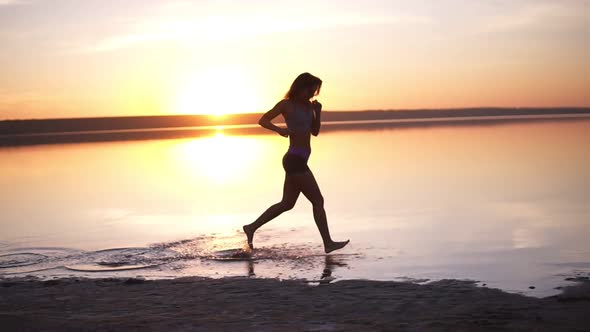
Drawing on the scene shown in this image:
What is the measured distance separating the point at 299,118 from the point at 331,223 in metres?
2.38

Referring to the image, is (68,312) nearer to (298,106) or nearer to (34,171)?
(298,106)

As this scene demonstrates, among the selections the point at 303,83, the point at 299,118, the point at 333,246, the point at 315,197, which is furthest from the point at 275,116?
the point at 333,246

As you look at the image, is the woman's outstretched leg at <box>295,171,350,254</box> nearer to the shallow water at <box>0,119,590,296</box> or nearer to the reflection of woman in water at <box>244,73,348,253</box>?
the reflection of woman in water at <box>244,73,348,253</box>

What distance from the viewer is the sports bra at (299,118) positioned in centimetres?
796

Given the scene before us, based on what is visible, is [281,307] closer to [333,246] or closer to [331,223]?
[333,246]

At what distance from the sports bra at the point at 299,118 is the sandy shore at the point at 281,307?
6.98 ft

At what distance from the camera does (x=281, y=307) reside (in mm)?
5332

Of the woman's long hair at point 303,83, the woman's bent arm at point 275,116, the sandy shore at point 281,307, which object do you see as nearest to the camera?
the sandy shore at point 281,307

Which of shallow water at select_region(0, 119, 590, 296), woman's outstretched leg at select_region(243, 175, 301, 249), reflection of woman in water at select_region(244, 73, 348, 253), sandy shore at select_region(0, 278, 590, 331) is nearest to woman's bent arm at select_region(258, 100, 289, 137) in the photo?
reflection of woman in water at select_region(244, 73, 348, 253)

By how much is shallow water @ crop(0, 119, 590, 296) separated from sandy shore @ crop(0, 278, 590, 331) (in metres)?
0.51

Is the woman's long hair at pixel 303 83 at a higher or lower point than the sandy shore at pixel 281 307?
higher

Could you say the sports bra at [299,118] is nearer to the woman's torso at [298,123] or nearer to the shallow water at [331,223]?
the woman's torso at [298,123]

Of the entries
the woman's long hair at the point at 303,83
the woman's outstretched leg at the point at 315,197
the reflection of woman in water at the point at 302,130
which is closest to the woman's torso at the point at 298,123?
the reflection of woman in water at the point at 302,130

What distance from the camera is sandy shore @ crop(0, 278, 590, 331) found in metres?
4.81
